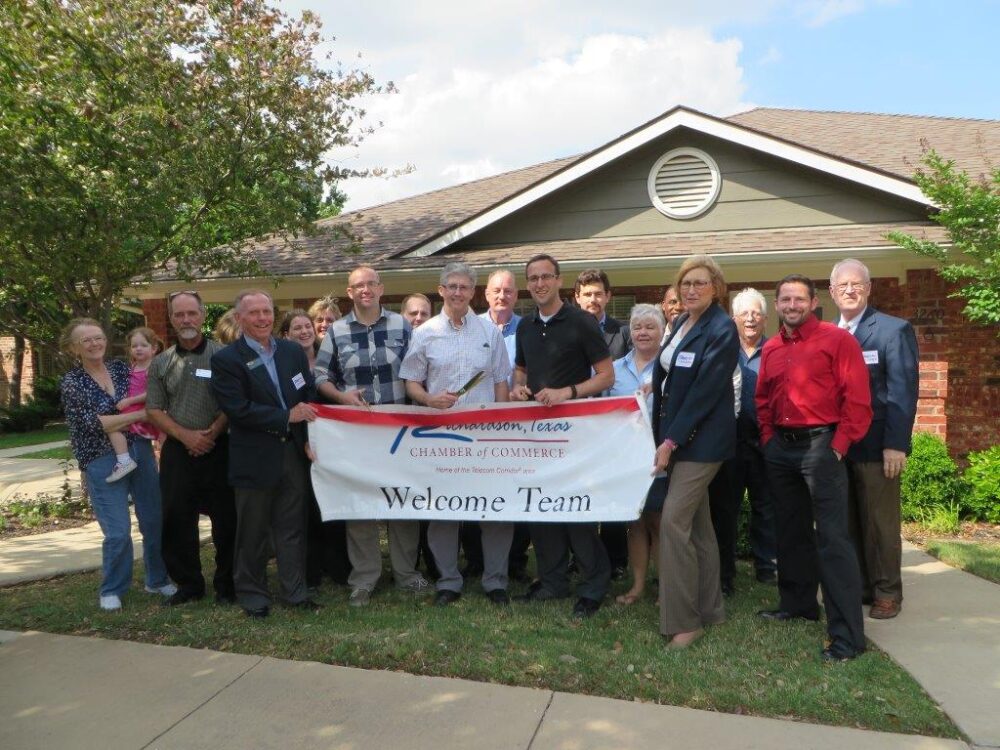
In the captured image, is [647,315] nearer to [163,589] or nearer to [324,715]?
[324,715]

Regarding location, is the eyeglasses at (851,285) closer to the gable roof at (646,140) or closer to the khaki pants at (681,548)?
the khaki pants at (681,548)

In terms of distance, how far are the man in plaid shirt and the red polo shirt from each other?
8.11ft

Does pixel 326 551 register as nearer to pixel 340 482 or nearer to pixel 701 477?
pixel 340 482

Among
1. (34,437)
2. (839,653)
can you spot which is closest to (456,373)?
(839,653)

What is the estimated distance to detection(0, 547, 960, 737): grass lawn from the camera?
3.71 meters

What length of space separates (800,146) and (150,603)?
315 inches

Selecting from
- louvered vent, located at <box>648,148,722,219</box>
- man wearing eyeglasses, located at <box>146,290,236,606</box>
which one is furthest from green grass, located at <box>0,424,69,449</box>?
louvered vent, located at <box>648,148,722,219</box>

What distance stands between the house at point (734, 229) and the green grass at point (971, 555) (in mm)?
1729

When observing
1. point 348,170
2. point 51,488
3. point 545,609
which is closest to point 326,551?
point 545,609

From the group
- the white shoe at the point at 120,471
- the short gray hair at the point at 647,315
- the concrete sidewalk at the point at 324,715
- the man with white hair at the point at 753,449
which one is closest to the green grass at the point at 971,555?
the man with white hair at the point at 753,449

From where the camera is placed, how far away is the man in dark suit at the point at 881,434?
15.3ft

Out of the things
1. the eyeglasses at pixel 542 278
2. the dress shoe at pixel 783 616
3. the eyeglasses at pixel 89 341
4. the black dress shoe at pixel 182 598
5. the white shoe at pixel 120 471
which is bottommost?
the dress shoe at pixel 783 616

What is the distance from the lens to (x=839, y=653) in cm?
416

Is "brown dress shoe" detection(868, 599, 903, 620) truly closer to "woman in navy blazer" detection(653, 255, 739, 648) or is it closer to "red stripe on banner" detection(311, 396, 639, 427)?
"woman in navy blazer" detection(653, 255, 739, 648)
